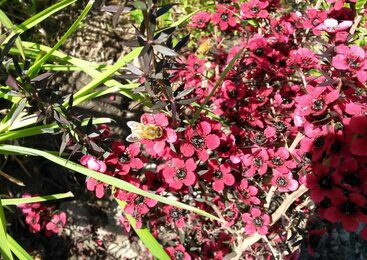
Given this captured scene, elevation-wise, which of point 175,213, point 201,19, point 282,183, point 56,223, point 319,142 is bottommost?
point 56,223

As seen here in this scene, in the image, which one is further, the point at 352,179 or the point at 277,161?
the point at 277,161

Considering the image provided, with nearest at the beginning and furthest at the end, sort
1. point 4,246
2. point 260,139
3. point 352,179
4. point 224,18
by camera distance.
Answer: point 352,179, point 4,246, point 260,139, point 224,18

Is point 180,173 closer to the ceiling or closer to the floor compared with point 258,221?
closer to the ceiling

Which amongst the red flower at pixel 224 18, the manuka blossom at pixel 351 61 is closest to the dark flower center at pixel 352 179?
the manuka blossom at pixel 351 61

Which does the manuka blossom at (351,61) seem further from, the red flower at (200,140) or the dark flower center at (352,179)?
the red flower at (200,140)

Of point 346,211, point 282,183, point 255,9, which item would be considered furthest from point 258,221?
point 255,9

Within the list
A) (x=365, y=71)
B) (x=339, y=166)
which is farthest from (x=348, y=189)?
(x=365, y=71)

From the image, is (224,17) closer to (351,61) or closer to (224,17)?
(224,17)
